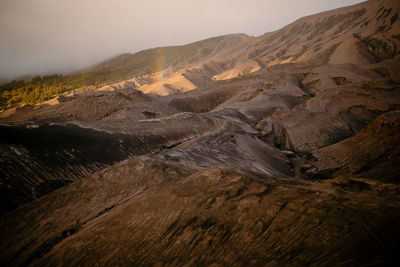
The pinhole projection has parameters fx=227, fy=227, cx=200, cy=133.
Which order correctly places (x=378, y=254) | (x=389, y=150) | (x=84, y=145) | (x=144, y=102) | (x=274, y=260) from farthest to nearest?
(x=144, y=102)
(x=84, y=145)
(x=389, y=150)
(x=274, y=260)
(x=378, y=254)

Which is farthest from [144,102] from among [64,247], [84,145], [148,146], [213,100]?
[64,247]

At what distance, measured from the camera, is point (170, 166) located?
93.6 inches

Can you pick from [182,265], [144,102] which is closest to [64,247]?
[182,265]

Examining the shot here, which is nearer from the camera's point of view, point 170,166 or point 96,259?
point 96,259

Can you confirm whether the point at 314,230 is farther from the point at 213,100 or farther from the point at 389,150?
the point at 213,100

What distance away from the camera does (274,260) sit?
959 millimetres

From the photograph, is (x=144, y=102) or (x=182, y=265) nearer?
(x=182, y=265)

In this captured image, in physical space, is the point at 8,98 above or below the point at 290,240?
above

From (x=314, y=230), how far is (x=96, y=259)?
1.11 meters

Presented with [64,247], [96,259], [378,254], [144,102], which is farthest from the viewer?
[144,102]

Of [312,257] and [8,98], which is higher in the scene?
[8,98]

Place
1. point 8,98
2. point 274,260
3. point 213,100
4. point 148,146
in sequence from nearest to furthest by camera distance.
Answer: point 274,260 < point 148,146 < point 213,100 < point 8,98

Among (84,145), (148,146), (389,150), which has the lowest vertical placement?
(389,150)

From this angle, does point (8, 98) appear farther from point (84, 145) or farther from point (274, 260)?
point (274, 260)
